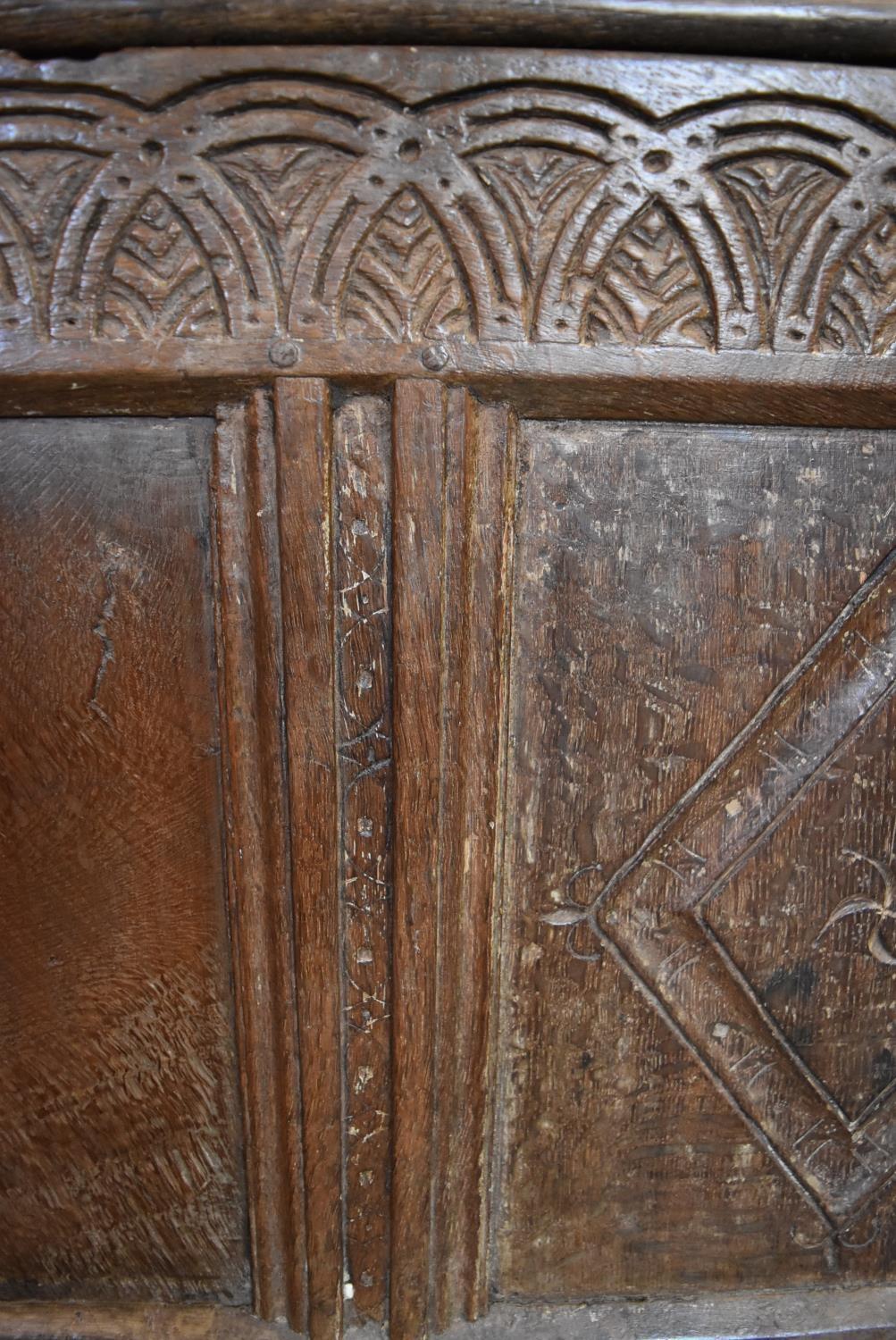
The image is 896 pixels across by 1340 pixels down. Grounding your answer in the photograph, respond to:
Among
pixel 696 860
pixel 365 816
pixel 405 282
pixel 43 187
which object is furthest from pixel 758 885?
pixel 43 187

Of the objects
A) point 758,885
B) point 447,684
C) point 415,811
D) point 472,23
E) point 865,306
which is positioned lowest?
point 758,885

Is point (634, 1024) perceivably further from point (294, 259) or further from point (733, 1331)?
point (294, 259)

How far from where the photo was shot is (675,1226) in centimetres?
105

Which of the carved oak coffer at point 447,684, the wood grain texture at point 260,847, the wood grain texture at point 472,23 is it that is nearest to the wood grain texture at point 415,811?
the carved oak coffer at point 447,684

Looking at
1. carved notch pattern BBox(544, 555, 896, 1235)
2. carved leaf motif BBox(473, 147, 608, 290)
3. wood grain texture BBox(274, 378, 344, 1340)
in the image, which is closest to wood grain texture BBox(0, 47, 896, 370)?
carved leaf motif BBox(473, 147, 608, 290)

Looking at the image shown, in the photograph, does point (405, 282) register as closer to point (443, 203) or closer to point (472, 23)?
point (443, 203)

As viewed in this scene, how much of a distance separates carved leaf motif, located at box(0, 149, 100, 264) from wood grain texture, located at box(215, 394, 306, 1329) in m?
0.22

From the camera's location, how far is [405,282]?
0.86m

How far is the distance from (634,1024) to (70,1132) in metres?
0.61

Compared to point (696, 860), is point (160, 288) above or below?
above

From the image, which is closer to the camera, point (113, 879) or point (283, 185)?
point (283, 185)

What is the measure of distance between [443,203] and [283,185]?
0.14 metres

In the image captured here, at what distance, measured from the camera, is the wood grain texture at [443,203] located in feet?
2.73

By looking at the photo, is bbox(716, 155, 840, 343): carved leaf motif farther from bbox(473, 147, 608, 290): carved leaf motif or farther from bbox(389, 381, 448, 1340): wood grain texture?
bbox(389, 381, 448, 1340): wood grain texture
